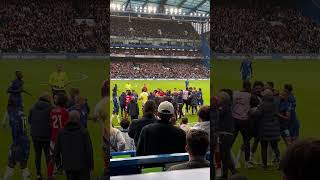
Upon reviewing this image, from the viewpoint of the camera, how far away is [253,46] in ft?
13.8

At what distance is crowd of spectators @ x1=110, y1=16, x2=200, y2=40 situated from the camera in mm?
22225

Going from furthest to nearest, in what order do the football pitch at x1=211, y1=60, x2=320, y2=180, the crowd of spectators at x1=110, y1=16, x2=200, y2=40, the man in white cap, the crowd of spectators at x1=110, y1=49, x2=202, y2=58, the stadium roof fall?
the crowd of spectators at x1=110, y1=16, x2=200, y2=40, the crowd of spectators at x1=110, y1=49, x2=202, y2=58, the stadium roof, the football pitch at x1=211, y1=60, x2=320, y2=180, the man in white cap

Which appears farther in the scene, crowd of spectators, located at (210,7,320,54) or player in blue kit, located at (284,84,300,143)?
player in blue kit, located at (284,84,300,143)

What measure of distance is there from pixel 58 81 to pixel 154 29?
67.5ft

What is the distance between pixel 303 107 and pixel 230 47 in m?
1.03

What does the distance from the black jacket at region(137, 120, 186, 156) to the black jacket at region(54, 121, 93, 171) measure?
1.52 ft

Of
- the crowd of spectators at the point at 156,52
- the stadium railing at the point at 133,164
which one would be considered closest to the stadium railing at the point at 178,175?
the stadium railing at the point at 133,164

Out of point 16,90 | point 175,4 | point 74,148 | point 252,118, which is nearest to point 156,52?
point 175,4

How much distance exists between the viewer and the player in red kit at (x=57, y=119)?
3.59 meters

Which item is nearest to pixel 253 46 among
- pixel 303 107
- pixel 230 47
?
pixel 230 47

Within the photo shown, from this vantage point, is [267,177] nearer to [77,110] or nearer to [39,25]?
[77,110]

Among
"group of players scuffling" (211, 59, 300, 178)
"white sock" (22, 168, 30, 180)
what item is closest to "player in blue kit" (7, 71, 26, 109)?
"white sock" (22, 168, 30, 180)

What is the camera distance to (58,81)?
359cm

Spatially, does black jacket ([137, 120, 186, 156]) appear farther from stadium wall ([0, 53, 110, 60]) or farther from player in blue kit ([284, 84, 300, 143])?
player in blue kit ([284, 84, 300, 143])
